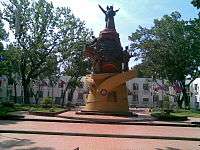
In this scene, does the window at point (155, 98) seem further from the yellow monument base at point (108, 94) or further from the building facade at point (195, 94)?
the yellow monument base at point (108, 94)

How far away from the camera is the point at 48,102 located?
38.2 m

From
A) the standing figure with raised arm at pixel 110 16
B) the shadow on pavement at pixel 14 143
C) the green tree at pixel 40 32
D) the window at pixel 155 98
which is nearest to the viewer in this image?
the shadow on pavement at pixel 14 143

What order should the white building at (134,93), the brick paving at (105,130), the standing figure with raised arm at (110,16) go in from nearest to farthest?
the brick paving at (105,130), the standing figure with raised arm at (110,16), the white building at (134,93)

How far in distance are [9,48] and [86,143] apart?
36760 millimetres

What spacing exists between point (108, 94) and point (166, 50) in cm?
2431

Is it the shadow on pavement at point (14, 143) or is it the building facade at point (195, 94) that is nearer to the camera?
the shadow on pavement at point (14, 143)

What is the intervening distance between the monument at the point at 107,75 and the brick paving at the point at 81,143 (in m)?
12.8

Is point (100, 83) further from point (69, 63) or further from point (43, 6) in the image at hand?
point (69, 63)

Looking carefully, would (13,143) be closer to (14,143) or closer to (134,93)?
(14,143)

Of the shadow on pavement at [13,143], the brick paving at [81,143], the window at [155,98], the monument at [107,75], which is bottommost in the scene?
the brick paving at [81,143]

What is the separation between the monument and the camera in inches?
1164

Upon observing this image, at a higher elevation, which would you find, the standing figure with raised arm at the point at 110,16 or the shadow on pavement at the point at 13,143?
the standing figure with raised arm at the point at 110,16

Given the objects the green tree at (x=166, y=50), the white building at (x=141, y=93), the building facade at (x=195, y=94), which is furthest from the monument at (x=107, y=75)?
the white building at (x=141, y=93)

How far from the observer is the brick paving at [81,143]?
1380cm
